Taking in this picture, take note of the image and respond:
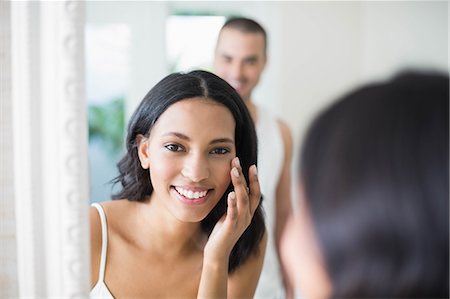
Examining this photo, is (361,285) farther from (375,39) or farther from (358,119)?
(375,39)

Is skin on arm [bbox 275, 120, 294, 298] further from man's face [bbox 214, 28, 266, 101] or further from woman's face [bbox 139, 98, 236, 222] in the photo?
woman's face [bbox 139, 98, 236, 222]

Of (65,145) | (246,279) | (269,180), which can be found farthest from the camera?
(269,180)

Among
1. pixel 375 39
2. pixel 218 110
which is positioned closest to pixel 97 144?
pixel 375 39

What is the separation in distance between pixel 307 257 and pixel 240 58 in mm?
673

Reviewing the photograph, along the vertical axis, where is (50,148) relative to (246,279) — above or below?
above

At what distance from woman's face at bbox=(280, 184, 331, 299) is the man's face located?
0.63 metres

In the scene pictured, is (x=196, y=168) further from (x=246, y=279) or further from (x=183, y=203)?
(x=246, y=279)

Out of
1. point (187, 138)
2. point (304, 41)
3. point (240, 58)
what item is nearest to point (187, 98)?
point (187, 138)

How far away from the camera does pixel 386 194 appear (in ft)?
1.08

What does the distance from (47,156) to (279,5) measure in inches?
42.0

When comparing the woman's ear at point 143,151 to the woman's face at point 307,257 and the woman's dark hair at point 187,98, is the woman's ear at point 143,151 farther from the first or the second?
the woman's face at point 307,257

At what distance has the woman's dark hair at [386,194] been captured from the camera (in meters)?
0.33

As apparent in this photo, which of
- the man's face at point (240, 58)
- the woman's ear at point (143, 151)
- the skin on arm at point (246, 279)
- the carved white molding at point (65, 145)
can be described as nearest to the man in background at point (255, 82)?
the man's face at point (240, 58)

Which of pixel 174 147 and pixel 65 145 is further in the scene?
pixel 174 147
